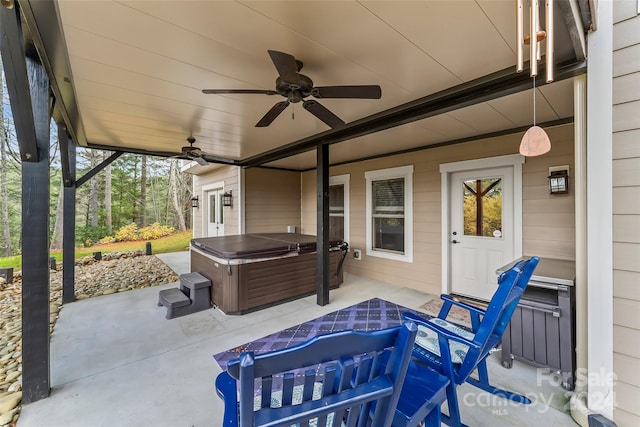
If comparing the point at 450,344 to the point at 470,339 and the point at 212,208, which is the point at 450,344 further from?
the point at 212,208

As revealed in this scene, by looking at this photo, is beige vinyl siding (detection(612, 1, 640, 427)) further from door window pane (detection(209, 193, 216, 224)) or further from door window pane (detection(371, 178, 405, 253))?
door window pane (detection(209, 193, 216, 224))

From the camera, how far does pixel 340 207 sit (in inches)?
239

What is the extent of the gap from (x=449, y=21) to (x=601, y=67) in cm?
103

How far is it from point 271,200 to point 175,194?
28.1 ft

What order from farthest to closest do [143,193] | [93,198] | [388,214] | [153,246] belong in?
1. [143,193]
2. [153,246]
3. [93,198]
4. [388,214]

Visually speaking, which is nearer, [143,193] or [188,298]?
[188,298]

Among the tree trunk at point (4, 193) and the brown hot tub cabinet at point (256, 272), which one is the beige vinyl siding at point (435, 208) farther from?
the tree trunk at point (4, 193)

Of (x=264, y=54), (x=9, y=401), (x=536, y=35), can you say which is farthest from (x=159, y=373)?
(x=536, y=35)

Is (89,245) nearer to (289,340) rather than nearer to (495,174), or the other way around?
(289,340)

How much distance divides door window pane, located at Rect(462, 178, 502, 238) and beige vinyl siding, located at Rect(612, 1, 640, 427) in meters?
2.18

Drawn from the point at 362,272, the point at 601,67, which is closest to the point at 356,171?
the point at 362,272

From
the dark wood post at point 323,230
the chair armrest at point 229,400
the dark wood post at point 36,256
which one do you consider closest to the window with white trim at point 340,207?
the dark wood post at point 323,230

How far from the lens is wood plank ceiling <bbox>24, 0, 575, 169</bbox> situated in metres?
1.50

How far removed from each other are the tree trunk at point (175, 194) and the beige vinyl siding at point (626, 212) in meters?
13.8
